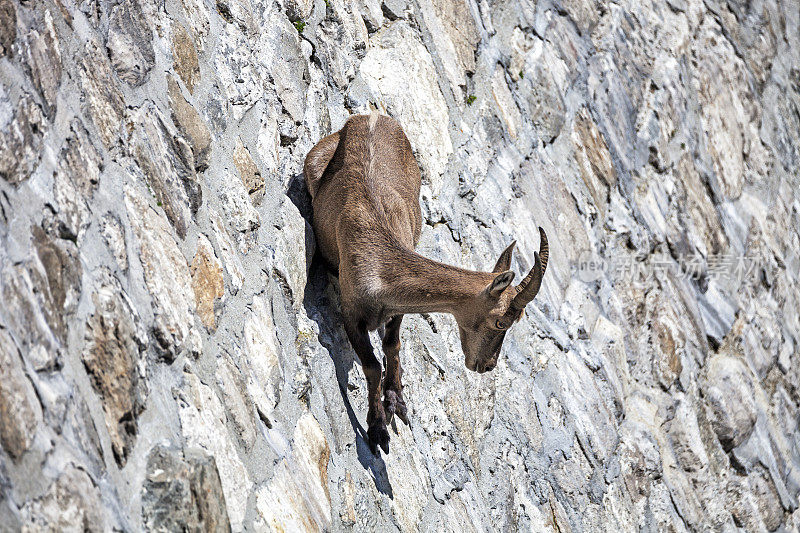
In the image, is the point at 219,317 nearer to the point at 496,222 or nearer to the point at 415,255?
the point at 415,255

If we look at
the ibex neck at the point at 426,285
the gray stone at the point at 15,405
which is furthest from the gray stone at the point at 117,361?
the ibex neck at the point at 426,285

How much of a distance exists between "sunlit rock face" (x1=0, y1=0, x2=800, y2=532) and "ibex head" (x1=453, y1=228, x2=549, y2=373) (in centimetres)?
65

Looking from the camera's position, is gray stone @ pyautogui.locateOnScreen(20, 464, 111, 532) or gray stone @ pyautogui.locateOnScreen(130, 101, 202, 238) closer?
gray stone @ pyautogui.locateOnScreen(20, 464, 111, 532)

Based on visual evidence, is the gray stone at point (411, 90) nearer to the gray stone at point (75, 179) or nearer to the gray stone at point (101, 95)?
the gray stone at point (101, 95)

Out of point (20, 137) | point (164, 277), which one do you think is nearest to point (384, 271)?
point (164, 277)

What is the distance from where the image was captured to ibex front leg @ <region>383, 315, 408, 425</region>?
4281 mm

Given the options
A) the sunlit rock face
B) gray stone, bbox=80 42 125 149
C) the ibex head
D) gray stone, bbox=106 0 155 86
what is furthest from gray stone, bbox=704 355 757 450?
gray stone, bbox=80 42 125 149

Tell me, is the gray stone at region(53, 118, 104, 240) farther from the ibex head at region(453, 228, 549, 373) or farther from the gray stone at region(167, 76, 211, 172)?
the ibex head at region(453, 228, 549, 373)

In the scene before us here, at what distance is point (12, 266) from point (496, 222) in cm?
380

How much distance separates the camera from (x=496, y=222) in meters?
5.75

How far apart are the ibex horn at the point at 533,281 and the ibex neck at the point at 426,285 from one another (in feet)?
0.60

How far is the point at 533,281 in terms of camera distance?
3.61 metres

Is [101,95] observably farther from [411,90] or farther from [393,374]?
[411,90]

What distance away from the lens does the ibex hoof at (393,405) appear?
4.29m
